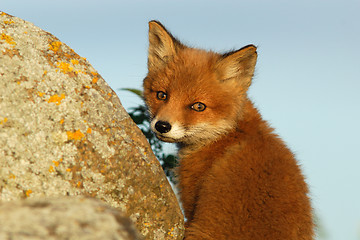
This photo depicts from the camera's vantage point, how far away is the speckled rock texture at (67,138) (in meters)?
3.83

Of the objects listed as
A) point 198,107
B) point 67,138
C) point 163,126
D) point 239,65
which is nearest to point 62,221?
point 67,138

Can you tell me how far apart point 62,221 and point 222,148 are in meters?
3.07

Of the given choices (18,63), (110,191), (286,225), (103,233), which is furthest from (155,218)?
(18,63)

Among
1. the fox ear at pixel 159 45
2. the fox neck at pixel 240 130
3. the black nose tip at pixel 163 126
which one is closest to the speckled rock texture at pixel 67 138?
the black nose tip at pixel 163 126

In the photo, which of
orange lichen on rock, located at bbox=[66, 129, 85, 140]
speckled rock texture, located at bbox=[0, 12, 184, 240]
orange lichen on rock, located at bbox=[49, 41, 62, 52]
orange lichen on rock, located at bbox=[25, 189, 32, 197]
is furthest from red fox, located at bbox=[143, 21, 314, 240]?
orange lichen on rock, located at bbox=[25, 189, 32, 197]

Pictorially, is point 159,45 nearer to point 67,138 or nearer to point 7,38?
point 7,38

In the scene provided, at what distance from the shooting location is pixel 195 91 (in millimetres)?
5246

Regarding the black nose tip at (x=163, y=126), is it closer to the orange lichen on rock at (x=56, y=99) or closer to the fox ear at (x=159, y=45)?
the fox ear at (x=159, y=45)

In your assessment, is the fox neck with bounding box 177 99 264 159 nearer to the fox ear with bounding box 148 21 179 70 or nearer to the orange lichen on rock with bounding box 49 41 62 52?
the fox ear with bounding box 148 21 179 70

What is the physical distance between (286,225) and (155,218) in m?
1.50

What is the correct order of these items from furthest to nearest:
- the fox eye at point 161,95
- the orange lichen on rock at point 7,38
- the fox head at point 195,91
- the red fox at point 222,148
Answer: the fox eye at point 161,95
the fox head at point 195,91
the red fox at point 222,148
the orange lichen on rock at point 7,38

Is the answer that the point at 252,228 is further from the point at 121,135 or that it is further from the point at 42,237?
the point at 42,237

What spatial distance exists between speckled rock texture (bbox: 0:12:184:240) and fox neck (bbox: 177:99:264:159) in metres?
0.97

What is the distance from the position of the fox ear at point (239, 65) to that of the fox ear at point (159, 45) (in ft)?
2.66
